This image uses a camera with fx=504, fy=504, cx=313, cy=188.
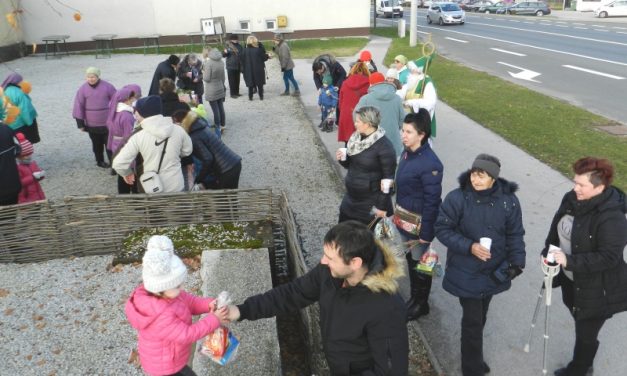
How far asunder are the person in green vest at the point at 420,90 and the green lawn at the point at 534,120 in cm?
291

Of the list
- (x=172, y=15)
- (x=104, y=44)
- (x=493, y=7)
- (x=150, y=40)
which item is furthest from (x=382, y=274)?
(x=493, y=7)

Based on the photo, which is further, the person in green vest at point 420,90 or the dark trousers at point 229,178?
the person in green vest at point 420,90

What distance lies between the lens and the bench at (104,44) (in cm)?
2539

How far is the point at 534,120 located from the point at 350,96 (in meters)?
5.64

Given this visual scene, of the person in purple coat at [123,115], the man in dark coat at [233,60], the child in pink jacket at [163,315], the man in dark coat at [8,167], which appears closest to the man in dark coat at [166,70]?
the person in purple coat at [123,115]

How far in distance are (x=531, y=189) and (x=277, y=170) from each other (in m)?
4.15

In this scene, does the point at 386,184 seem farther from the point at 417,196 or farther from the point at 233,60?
the point at 233,60

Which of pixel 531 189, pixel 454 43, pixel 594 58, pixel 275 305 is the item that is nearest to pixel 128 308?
pixel 275 305

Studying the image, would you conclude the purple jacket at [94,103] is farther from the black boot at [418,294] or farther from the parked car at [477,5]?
the parked car at [477,5]

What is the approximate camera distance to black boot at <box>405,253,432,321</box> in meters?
4.71

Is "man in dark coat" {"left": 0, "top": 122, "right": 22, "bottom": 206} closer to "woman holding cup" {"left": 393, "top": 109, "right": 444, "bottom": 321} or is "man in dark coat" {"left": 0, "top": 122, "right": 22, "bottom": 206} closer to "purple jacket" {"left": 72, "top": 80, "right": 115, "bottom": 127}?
"purple jacket" {"left": 72, "top": 80, "right": 115, "bottom": 127}

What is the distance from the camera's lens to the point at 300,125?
11805 mm

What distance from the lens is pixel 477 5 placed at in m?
52.6

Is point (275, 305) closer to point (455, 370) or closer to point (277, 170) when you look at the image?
point (455, 370)
